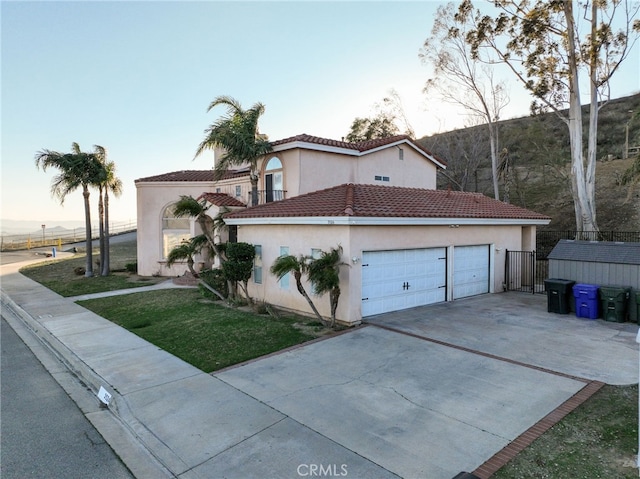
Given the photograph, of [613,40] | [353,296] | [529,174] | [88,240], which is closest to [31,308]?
[88,240]

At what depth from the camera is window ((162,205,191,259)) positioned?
21.7 metres

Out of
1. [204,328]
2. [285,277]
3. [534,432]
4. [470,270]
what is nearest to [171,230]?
[285,277]

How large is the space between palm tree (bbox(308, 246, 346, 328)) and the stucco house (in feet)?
1.46

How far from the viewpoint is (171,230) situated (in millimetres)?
21734

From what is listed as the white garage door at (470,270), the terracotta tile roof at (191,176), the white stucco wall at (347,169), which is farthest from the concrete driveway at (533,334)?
the terracotta tile roof at (191,176)

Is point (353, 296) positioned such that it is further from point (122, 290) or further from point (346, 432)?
point (122, 290)

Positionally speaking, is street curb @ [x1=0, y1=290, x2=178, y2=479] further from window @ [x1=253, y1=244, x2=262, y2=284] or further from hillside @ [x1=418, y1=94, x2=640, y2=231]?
hillside @ [x1=418, y1=94, x2=640, y2=231]

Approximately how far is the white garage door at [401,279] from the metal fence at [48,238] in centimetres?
4096

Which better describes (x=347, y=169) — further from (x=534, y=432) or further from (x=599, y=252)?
(x=534, y=432)

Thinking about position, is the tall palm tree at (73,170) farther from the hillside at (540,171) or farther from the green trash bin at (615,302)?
the hillside at (540,171)

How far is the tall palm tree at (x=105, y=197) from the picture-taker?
863 inches

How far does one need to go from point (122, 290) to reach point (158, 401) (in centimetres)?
1277

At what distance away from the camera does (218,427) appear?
18.2ft

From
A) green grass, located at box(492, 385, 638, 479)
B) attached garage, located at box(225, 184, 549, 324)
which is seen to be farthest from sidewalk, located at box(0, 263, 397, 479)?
attached garage, located at box(225, 184, 549, 324)
